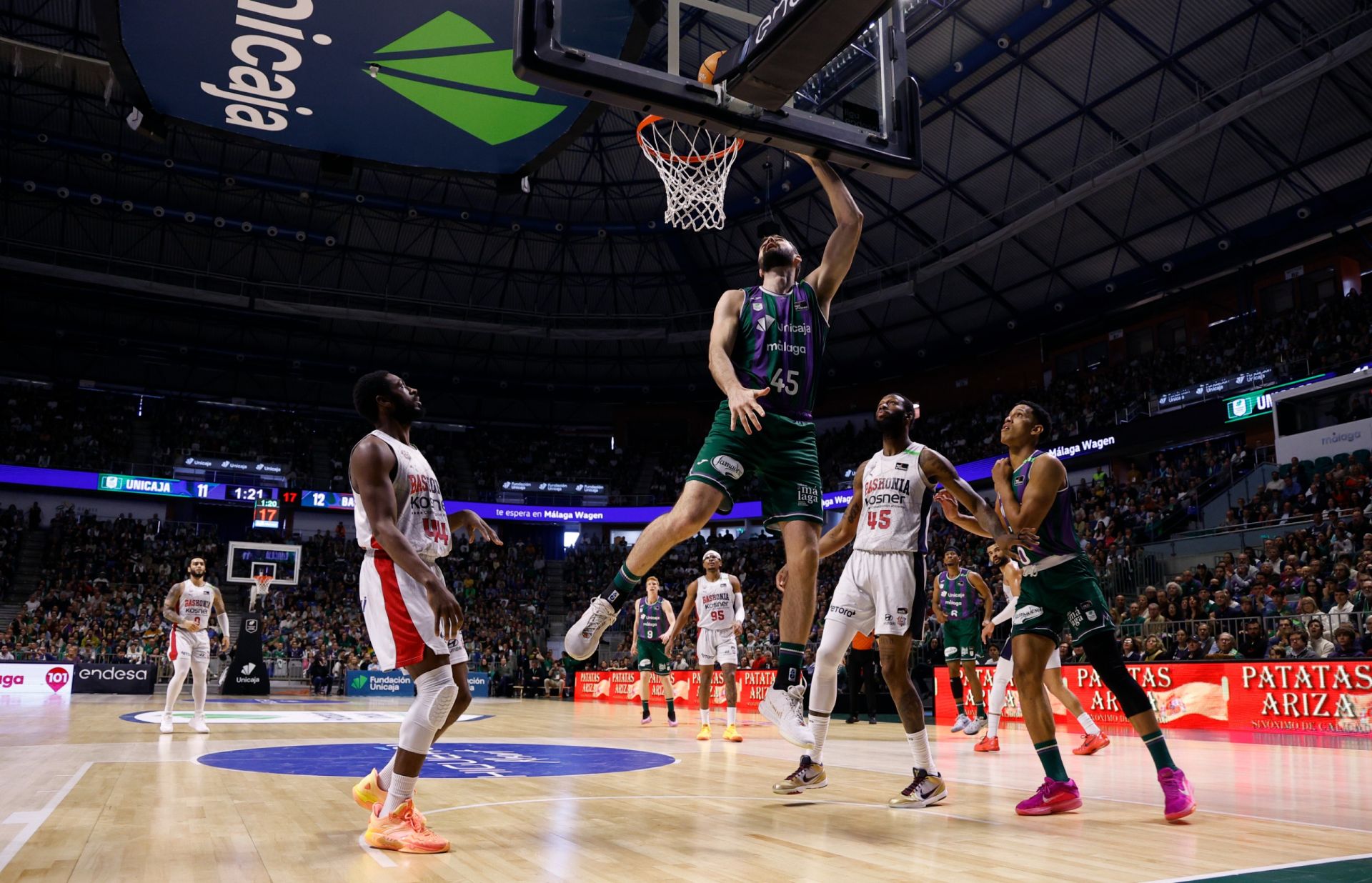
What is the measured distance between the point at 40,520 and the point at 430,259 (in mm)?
16721

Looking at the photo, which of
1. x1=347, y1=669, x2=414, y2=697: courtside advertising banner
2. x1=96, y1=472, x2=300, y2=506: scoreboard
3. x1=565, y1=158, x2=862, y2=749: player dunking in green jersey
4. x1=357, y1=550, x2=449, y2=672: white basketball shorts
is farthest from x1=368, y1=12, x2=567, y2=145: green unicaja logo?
x1=96, y1=472, x2=300, y2=506: scoreboard

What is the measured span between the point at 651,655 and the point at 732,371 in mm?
11332

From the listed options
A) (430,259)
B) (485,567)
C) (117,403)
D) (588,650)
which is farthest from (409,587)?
(117,403)

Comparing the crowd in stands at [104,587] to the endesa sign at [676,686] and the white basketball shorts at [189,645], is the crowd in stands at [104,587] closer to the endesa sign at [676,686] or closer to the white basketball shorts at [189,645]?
the endesa sign at [676,686]

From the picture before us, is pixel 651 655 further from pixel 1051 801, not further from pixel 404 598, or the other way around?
pixel 404 598

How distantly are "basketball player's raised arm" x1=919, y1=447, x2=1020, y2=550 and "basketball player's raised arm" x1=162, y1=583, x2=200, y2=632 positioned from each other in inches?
371

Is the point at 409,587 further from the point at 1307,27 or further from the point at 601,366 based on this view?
the point at 601,366

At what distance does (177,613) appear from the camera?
38.5 feet

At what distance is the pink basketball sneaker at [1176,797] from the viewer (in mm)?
4902

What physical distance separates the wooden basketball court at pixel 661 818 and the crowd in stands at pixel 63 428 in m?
29.3

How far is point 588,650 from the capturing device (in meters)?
5.20

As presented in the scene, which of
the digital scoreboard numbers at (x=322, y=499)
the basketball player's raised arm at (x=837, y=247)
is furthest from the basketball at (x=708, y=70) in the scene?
the digital scoreboard numbers at (x=322, y=499)

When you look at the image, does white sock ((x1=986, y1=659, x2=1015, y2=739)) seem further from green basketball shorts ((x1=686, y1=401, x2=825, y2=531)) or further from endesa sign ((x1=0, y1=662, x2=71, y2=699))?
endesa sign ((x1=0, y1=662, x2=71, y2=699))

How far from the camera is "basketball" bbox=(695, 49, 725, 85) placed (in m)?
5.94
